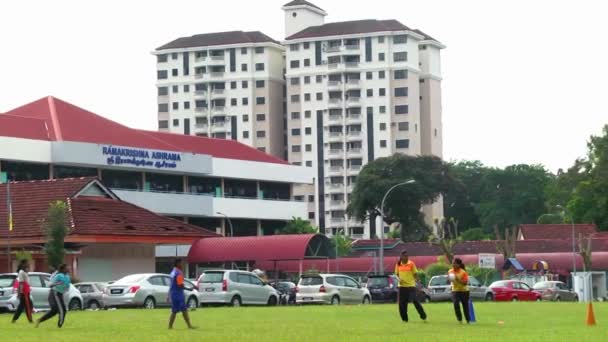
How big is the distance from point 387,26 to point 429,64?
387 inches

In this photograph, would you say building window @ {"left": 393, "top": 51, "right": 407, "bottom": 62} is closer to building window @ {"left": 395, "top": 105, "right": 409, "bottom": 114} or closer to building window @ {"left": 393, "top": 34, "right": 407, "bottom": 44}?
building window @ {"left": 393, "top": 34, "right": 407, "bottom": 44}

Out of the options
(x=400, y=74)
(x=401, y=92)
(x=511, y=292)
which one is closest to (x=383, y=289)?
(x=511, y=292)

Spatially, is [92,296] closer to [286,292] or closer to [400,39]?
[286,292]

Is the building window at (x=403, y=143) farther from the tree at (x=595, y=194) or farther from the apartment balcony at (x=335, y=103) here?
the tree at (x=595, y=194)

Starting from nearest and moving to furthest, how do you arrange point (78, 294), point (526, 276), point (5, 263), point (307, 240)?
point (78, 294), point (5, 263), point (307, 240), point (526, 276)

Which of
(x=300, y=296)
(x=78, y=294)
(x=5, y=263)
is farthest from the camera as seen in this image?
(x=5, y=263)

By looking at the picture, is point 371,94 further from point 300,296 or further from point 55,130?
point 300,296

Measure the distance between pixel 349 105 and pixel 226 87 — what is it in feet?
56.7

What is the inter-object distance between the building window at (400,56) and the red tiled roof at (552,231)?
5888cm

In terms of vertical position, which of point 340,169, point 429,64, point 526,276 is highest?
point 429,64

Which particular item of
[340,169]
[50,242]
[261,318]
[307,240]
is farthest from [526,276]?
[340,169]

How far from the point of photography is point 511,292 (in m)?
61.8

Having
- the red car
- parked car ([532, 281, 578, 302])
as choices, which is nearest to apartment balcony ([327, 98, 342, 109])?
parked car ([532, 281, 578, 302])

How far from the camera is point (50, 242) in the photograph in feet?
186
